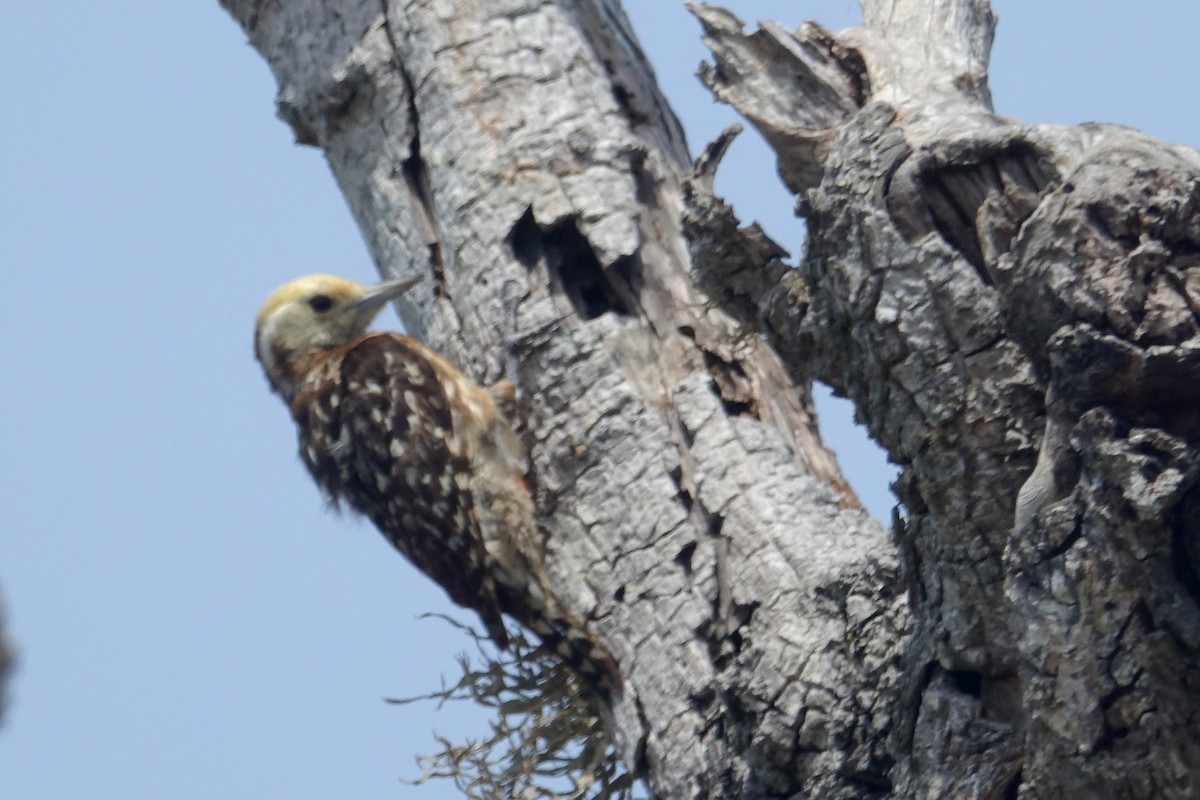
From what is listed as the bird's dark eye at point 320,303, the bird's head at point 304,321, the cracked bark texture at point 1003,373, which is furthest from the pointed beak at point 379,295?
the cracked bark texture at point 1003,373

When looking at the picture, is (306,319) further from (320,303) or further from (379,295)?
(379,295)

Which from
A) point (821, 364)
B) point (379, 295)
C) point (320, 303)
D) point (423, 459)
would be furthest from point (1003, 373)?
point (320, 303)

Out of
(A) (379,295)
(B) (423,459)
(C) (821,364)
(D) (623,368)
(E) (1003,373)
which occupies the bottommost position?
(E) (1003,373)

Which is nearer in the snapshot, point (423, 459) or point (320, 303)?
point (423, 459)

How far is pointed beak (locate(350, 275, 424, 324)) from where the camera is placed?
4516 millimetres

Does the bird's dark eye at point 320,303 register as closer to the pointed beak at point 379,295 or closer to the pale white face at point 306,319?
the pale white face at point 306,319

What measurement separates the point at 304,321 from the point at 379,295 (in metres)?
0.65

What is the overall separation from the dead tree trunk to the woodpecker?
0.19m

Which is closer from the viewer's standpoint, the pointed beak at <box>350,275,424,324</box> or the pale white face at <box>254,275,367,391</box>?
the pointed beak at <box>350,275,424,324</box>

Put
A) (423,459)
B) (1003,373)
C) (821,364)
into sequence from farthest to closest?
(423,459)
(821,364)
(1003,373)

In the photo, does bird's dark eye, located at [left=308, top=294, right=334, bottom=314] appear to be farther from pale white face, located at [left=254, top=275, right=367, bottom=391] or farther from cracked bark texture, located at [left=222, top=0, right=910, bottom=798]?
cracked bark texture, located at [left=222, top=0, right=910, bottom=798]

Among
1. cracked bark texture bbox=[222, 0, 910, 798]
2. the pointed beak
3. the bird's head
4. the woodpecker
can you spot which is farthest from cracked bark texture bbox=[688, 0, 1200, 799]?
the bird's head

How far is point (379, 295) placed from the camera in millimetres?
5121

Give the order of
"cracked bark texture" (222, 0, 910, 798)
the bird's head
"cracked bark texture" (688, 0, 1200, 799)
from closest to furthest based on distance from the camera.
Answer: "cracked bark texture" (688, 0, 1200, 799) → "cracked bark texture" (222, 0, 910, 798) → the bird's head
